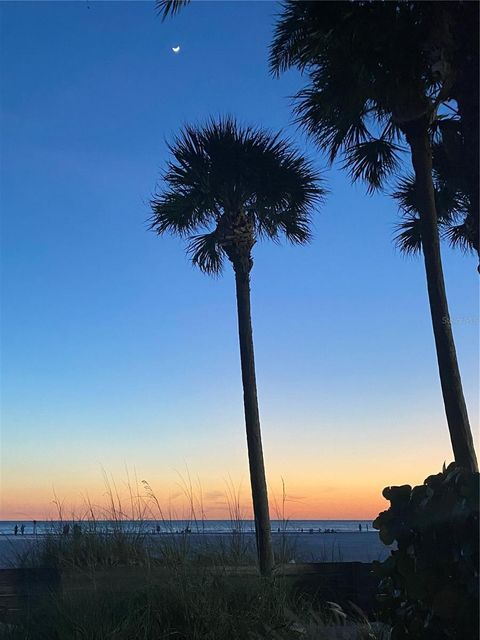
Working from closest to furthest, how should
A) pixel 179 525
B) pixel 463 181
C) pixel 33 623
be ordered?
pixel 463 181, pixel 33 623, pixel 179 525

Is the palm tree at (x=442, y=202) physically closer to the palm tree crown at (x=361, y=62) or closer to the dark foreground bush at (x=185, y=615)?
the palm tree crown at (x=361, y=62)

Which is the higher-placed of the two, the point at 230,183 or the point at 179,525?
the point at 230,183

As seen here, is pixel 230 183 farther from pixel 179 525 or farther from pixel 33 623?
pixel 33 623

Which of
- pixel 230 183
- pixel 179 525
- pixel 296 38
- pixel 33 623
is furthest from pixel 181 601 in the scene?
pixel 230 183

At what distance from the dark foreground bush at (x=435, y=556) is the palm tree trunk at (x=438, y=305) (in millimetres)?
5691

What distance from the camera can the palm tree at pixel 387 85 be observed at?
7.71 meters

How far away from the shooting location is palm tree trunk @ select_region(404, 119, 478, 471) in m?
Answer: 10.0

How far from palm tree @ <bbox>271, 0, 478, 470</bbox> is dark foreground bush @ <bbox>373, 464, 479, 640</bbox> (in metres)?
3.62

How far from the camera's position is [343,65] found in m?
8.87

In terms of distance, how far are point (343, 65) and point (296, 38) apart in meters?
1.99

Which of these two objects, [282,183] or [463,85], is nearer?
[463,85]

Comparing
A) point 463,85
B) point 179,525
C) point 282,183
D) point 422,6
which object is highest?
point 282,183

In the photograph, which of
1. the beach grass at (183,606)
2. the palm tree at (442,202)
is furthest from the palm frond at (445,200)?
the beach grass at (183,606)

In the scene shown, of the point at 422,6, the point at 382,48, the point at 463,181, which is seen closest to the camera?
the point at 463,181
